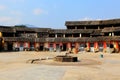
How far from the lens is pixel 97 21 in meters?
97.1

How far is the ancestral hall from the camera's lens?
84562 mm

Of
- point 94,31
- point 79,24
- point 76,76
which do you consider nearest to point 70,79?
point 76,76

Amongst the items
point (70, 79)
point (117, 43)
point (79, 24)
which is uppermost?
point (79, 24)

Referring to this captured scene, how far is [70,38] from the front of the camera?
3546 inches

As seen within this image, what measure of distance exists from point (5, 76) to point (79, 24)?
226 feet

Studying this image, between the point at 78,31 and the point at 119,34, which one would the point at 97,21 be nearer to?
the point at 78,31

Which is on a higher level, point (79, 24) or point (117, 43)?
point (79, 24)

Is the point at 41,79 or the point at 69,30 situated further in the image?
the point at 69,30

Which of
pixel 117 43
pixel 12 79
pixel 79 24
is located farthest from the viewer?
pixel 79 24

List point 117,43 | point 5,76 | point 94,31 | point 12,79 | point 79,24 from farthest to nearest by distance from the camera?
1. point 79,24
2. point 94,31
3. point 117,43
4. point 5,76
5. point 12,79

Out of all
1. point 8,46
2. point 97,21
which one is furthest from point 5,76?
point 97,21

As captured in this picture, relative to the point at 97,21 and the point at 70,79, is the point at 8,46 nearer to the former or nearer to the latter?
the point at 97,21

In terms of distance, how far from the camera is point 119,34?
83688mm

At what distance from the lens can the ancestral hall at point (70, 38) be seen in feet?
277
